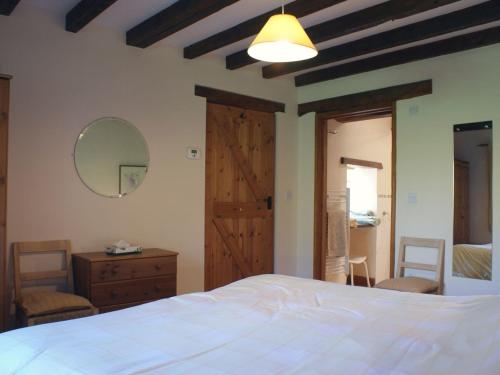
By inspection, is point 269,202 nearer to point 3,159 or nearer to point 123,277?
point 123,277

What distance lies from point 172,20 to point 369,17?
4.71ft

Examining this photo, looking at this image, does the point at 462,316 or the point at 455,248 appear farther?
the point at 455,248

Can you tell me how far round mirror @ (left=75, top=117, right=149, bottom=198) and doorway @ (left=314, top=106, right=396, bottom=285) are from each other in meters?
2.13

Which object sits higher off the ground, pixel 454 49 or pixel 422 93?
pixel 454 49

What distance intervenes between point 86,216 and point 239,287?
5.60 ft

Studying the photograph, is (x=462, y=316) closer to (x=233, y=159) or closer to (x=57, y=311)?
(x=57, y=311)

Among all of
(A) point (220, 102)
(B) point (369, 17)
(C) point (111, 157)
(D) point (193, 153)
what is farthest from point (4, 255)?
(B) point (369, 17)

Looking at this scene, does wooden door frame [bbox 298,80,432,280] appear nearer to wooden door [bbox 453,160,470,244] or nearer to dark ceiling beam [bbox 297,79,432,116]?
dark ceiling beam [bbox 297,79,432,116]

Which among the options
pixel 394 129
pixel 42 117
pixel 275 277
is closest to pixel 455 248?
pixel 394 129

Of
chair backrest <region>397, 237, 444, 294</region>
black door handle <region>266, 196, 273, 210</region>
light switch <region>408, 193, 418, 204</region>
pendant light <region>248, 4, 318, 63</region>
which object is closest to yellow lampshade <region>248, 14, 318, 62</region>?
pendant light <region>248, 4, 318, 63</region>

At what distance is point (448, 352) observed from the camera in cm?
140

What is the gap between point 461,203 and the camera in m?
3.86

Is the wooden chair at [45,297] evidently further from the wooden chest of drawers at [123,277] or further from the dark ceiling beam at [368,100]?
the dark ceiling beam at [368,100]

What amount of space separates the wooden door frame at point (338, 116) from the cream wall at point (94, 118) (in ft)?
2.97
